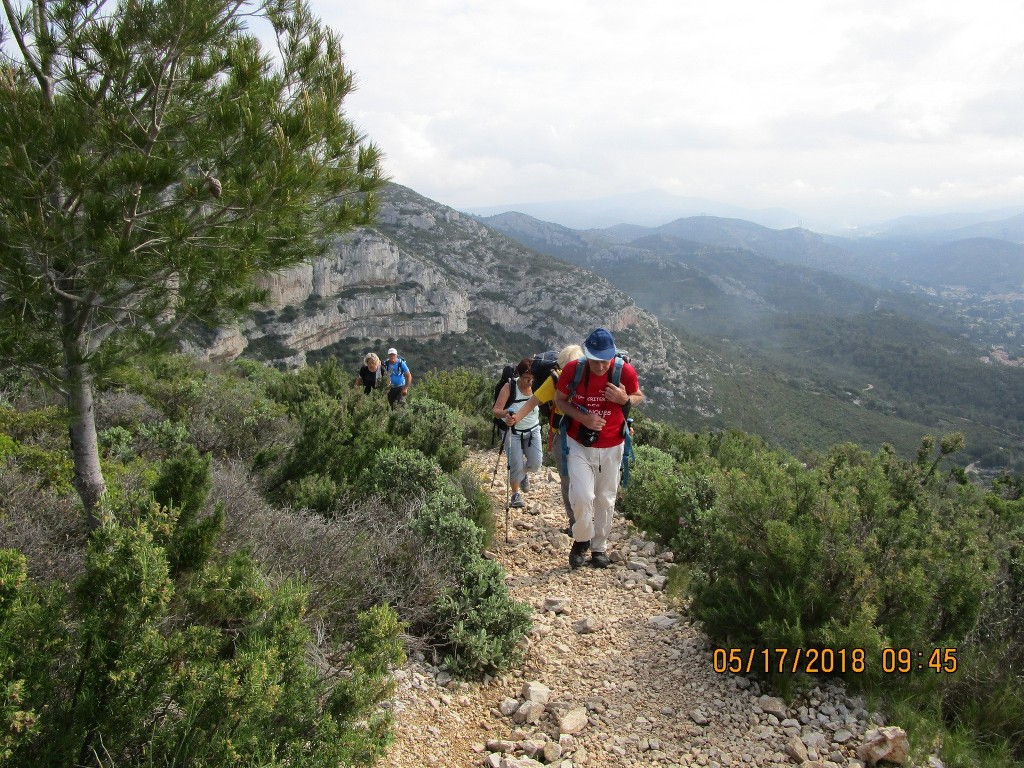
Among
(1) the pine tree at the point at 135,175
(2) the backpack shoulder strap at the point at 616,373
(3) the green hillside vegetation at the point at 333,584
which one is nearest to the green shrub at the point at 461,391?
(3) the green hillside vegetation at the point at 333,584

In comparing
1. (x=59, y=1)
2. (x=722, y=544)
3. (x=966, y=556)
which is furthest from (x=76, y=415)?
(x=966, y=556)

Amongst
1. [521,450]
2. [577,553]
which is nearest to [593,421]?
[577,553]

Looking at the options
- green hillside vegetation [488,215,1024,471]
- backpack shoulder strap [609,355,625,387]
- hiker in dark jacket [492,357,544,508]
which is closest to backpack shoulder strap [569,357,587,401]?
backpack shoulder strap [609,355,625,387]

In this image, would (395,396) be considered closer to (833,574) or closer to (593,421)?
(593,421)

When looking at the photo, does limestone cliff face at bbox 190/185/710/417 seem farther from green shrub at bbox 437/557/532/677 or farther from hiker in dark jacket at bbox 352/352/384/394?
green shrub at bbox 437/557/532/677

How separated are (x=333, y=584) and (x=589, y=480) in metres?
1.97

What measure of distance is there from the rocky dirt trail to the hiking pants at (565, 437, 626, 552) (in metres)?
0.64

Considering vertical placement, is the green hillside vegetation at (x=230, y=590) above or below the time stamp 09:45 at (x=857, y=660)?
above

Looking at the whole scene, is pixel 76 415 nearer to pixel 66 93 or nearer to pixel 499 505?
pixel 66 93

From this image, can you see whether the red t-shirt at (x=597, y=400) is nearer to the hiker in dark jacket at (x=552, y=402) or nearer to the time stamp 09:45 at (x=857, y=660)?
the hiker in dark jacket at (x=552, y=402)

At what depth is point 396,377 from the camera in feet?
26.9

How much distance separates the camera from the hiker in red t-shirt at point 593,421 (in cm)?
407

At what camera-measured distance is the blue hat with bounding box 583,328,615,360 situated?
4.02m

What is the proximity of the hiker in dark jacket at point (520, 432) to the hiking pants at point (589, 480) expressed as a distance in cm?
114
